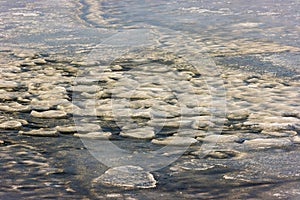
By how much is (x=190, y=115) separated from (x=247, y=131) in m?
0.28

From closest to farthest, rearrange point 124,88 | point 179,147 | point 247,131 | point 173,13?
point 179,147 → point 247,131 → point 124,88 → point 173,13

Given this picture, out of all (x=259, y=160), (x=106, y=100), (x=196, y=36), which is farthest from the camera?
(x=196, y=36)

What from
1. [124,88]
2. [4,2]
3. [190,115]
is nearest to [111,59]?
[124,88]

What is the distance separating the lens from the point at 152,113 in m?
2.45

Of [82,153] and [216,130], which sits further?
[216,130]

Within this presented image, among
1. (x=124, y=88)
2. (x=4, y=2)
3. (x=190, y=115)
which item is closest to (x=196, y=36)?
(x=124, y=88)

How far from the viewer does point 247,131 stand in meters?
2.22

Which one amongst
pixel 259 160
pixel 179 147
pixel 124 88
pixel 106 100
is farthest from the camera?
pixel 124 88

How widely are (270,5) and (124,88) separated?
2749 millimetres

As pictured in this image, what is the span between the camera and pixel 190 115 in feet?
7.94

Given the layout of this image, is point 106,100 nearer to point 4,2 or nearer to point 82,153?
point 82,153

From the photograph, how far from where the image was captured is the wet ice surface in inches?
67.9

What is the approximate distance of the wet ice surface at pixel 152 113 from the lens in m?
1.72

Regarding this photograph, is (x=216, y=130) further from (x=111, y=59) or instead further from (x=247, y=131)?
(x=111, y=59)
